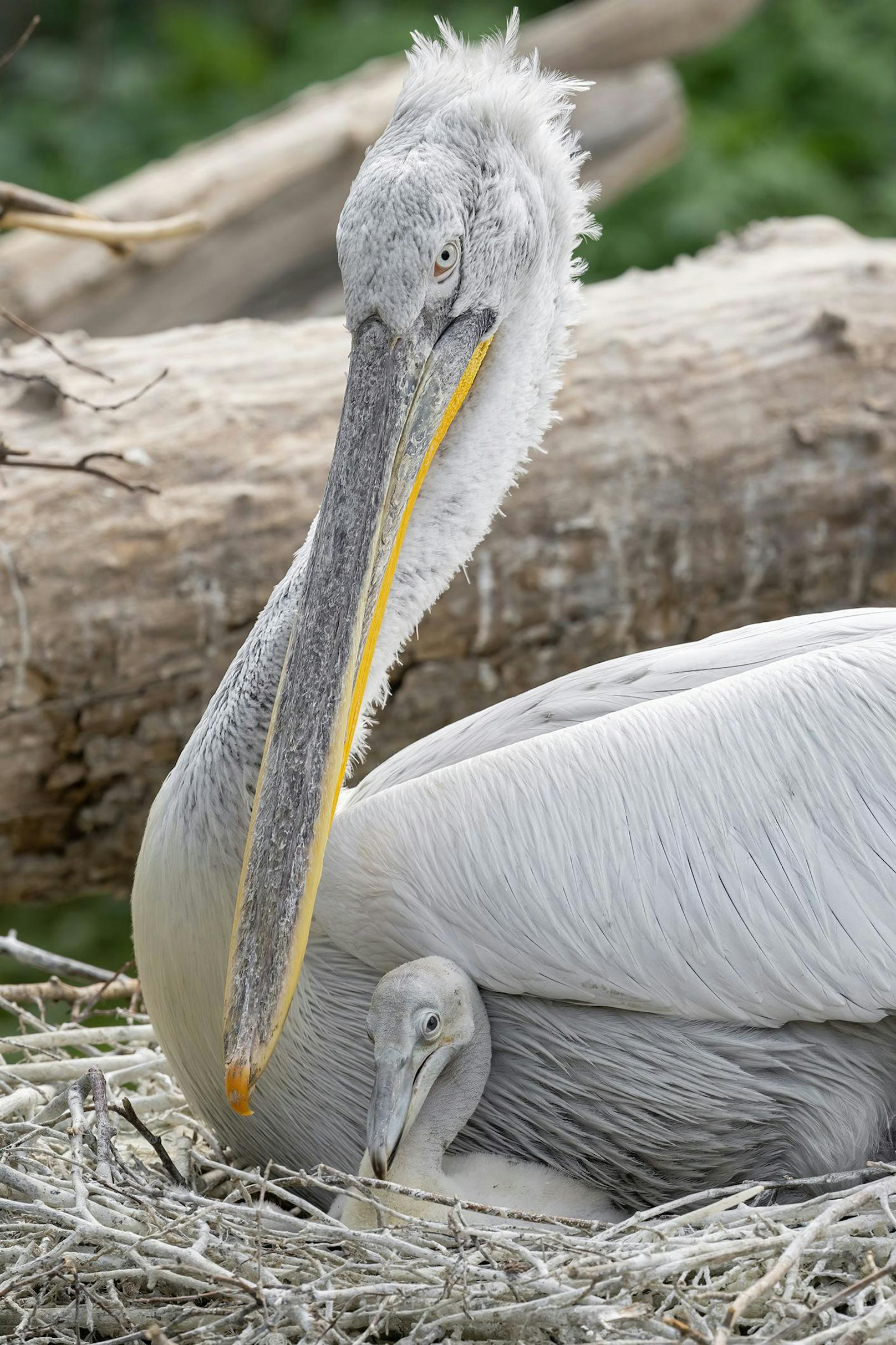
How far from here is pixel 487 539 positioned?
12.5ft

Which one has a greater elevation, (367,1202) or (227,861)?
(227,861)

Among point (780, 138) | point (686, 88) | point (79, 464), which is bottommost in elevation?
point (79, 464)

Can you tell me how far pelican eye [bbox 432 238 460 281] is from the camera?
94.7 inches

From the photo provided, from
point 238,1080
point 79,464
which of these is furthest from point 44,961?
point 238,1080

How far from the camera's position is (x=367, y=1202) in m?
2.09

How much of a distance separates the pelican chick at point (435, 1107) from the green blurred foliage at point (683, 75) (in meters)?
5.48

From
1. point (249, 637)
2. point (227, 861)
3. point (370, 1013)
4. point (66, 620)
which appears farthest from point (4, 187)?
point (370, 1013)

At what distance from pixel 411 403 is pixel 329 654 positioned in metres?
0.40

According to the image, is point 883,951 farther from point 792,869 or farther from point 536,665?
point 536,665

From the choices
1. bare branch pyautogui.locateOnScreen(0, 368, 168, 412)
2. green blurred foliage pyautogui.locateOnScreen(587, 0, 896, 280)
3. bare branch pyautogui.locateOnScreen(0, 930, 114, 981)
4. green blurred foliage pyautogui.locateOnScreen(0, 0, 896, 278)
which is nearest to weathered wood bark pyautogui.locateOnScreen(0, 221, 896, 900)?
bare branch pyautogui.locateOnScreen(0, 368, 168, 412)

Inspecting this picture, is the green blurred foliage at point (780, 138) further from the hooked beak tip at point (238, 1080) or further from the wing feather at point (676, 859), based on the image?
the hooked beak tip at point (238, 1080)

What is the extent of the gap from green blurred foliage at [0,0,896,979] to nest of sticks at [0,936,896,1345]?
18.0 feet

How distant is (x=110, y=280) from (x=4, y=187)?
1.94 m

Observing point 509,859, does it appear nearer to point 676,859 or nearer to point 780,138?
point 676,859
